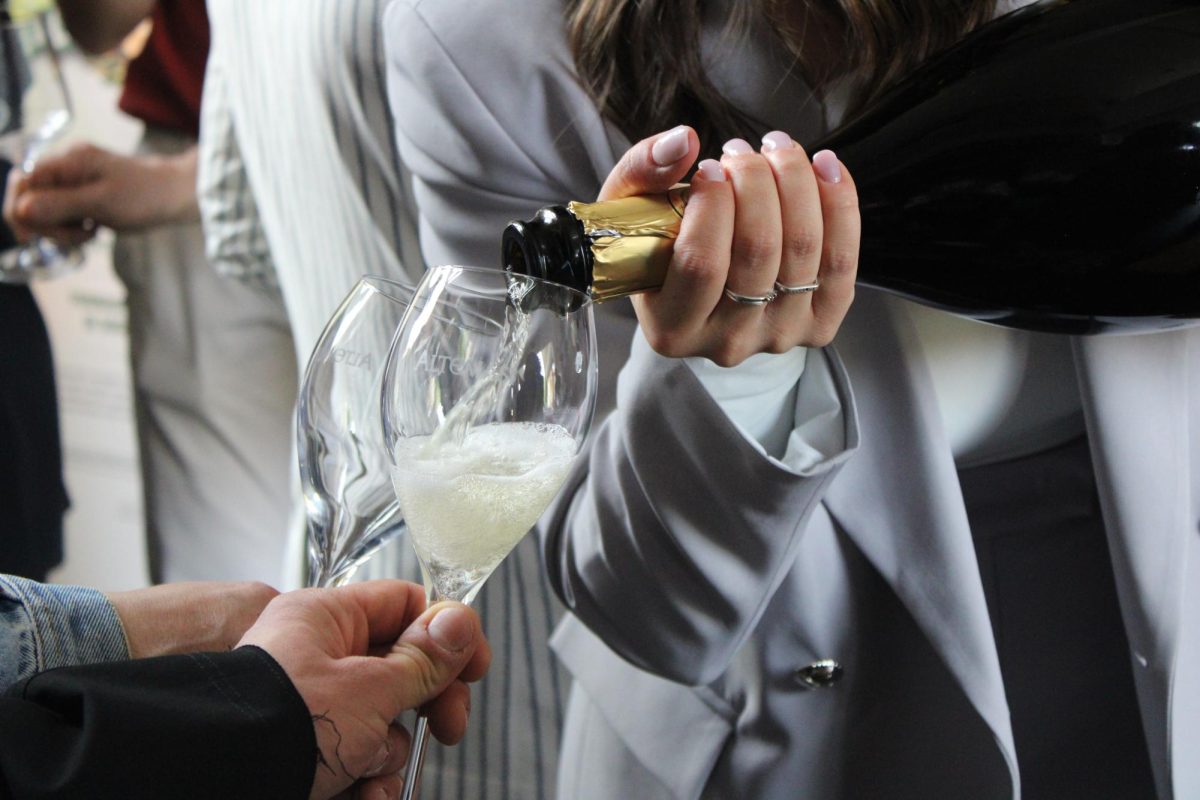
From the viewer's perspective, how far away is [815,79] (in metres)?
0.48

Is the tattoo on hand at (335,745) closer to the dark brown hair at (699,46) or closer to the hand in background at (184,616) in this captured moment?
the hand in background at (184,616)

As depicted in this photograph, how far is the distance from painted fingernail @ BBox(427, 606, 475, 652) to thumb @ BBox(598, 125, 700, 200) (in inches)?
6.1

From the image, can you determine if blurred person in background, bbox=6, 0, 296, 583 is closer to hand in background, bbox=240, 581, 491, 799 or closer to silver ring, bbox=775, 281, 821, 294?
hand in background, bbox=240, 581, 491, 799

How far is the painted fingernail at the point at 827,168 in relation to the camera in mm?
387

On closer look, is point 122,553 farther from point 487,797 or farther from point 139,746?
point 139,746

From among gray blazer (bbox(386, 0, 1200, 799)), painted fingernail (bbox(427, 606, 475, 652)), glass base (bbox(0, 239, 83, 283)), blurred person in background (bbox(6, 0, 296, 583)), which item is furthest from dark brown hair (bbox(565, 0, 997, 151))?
glass base (bbox(0, 239, 83, 283))

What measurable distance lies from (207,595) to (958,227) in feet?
1.12

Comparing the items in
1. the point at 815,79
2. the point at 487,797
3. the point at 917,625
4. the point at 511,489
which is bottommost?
the point at 487,797

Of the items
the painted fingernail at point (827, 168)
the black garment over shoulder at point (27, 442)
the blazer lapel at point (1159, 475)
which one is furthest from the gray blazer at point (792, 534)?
the black garment over shoulder at point (27, 442)

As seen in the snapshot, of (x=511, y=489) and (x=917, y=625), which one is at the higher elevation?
(x=511, y=489)

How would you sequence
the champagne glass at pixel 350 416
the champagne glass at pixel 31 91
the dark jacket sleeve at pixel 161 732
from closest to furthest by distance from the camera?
the dark jacket sleeve at pixel 161 732
the champagne glass at pixel 350 416
the champagne glass at pixel 31 91

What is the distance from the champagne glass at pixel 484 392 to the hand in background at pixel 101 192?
0.47 metres

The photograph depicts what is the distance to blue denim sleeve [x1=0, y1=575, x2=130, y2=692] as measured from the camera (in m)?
0.42

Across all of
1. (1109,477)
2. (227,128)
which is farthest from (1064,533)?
(227,128)
